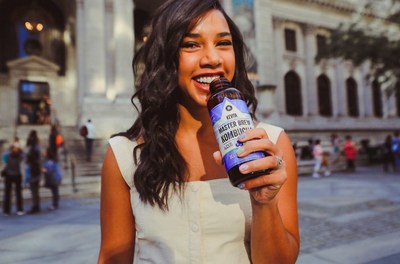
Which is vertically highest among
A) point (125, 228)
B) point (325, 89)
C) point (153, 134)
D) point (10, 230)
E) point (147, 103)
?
point (325, 89)

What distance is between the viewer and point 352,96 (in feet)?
111

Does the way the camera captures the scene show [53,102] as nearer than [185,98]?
No

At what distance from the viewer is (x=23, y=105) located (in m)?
24.9

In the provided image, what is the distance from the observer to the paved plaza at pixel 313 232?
4.84 metres

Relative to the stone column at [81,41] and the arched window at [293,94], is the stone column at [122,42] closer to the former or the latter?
the stone column at [81,41]

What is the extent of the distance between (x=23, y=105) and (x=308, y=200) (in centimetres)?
2215

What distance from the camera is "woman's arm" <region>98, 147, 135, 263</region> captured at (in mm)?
1507

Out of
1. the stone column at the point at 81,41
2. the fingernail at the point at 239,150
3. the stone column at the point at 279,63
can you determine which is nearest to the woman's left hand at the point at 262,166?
the fingernail at the point at 239,150

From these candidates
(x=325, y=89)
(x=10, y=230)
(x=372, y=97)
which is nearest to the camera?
(x=10, y=230)

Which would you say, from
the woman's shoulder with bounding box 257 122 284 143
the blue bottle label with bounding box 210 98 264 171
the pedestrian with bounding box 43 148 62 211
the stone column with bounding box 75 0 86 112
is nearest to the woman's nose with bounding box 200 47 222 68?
the blue bottle label with bounding box 210 98 264 171

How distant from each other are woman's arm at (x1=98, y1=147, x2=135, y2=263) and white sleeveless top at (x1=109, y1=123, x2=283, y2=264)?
7cm

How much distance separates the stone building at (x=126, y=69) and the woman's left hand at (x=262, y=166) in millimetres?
14979

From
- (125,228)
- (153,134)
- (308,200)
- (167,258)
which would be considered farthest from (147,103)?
(308,200)

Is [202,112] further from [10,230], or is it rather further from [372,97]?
[372,97]
